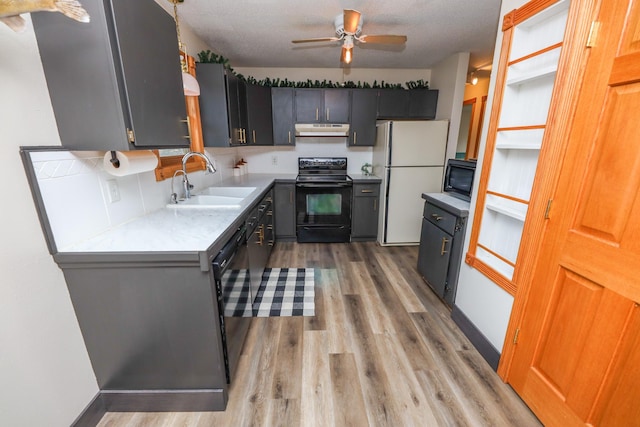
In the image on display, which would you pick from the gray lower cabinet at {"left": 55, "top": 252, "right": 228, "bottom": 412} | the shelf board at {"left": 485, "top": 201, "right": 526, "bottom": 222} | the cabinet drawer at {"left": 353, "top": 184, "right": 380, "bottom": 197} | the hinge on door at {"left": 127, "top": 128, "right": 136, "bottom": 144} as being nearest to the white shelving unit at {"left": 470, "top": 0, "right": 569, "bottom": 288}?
the shelf board at {"left": 485, "top": 201, "right": 526, "bottom": 222}

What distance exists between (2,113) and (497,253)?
8.19 ft

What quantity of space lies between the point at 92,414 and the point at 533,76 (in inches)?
111

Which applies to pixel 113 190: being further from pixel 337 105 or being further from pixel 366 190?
pixel 337 105

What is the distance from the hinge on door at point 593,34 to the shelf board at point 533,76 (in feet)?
0.59

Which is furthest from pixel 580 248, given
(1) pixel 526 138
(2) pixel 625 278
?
(1) pixel 526 138

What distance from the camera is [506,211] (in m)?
1.50

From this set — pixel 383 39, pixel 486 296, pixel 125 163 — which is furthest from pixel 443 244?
pixel 125 163

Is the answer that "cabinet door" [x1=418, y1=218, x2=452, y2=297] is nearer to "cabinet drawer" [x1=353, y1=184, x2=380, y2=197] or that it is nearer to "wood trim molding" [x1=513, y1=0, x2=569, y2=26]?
"cabinet drawer" [x1=353, y1=184, x2=380, y2=197]

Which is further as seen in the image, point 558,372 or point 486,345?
point 486,345

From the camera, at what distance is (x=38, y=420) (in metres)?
1.02

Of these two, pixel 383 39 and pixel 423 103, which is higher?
pixel 383 39

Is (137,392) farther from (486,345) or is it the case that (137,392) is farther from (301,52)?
(301,52)

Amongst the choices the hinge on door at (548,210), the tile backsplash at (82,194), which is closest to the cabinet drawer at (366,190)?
the hinge on door at (548,210)

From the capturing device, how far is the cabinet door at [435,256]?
214cm
